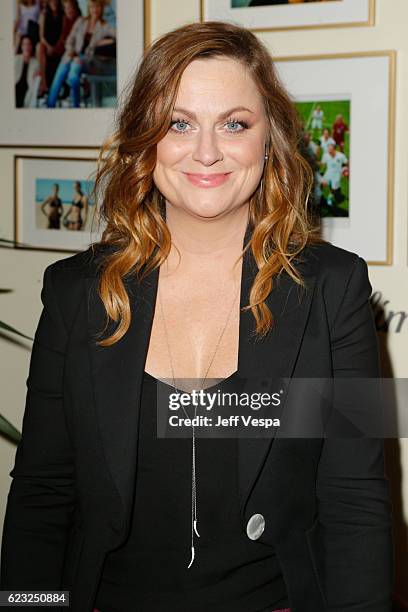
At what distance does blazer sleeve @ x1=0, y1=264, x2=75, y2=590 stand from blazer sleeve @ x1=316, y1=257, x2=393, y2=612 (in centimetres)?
51

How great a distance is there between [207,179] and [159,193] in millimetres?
252

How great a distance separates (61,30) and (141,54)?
296 millimetres

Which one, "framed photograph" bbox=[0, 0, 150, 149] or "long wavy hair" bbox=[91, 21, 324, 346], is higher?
"framed photograph" bbox=[0, 0, 150, 149]

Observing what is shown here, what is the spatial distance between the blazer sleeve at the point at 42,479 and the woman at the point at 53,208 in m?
0.99

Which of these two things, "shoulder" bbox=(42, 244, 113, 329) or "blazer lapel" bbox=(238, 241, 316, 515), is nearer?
"blazer lapel" bbox=(238, 241, 316, 515)

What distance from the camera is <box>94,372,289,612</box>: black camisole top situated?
1530 millimetres

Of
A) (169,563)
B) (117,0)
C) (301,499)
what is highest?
(117,0)

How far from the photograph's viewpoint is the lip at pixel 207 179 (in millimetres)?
1590

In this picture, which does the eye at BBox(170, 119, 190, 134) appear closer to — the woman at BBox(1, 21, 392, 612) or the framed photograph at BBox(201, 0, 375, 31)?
the woman at BBox(1, 21, 392, 612)

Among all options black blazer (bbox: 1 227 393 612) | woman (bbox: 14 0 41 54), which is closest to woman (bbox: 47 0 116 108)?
woman (bbox: 14 0 41 54)

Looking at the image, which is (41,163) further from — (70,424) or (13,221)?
(70,424)

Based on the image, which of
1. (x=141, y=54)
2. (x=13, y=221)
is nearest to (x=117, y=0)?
(x=141, y=54)

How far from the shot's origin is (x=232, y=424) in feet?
5.06

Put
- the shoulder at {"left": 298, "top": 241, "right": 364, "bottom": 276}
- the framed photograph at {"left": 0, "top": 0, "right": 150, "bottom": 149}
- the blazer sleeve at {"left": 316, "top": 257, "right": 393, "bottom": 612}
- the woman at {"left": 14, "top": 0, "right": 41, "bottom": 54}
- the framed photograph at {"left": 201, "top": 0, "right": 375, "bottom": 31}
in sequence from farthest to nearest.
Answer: the woman at {"left": 14, "top": 0, "right": 41, "bottom": 54} → the framed photograph at {"left": 0, "top": 0, "right": 150, "bottom": 149} → the framed photograph at {"left": 201, "top": 0, "right": 375, "bottom": 31} → the shoulder at {"left": 298, "top": 241, "right": 364, "bottom": 276} → the blazer sleeve at {"left": 316, "top": 257, "right": 393, "bottom": 612}
